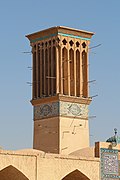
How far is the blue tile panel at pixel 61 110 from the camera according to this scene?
29.6 meters

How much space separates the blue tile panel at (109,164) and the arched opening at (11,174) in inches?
148

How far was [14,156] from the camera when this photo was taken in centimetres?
2367

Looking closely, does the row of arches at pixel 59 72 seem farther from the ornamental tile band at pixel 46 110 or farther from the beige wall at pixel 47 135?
the beige wall at pixel 47 135

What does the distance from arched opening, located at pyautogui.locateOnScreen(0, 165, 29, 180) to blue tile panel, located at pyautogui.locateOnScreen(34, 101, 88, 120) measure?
522 centimetres

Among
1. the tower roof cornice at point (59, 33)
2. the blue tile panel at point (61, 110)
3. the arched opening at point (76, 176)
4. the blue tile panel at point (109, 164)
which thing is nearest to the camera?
the arched opening at point (76, 176)

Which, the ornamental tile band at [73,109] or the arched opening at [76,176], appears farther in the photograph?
the ornamental tile band at [73,109]

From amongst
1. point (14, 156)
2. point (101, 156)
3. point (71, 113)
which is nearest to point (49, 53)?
point (71, 113)

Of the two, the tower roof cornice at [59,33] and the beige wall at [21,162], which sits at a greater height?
the tower roof cornice at [59,33]

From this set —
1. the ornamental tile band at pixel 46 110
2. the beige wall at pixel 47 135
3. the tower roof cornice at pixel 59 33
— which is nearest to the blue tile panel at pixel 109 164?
the beige wall at pixel 47 135

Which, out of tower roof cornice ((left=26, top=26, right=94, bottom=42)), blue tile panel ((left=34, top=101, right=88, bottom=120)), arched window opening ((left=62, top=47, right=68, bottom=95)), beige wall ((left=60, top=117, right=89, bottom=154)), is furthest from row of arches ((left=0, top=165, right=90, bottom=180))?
tower roof cornice ((left=26, top=26, right=94, bottom=42))

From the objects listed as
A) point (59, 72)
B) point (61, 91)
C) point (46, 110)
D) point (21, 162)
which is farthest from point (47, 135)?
point (21, 162)

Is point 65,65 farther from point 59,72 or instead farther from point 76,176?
point 76,176

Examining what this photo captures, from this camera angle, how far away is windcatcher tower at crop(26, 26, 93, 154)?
29.6 meters

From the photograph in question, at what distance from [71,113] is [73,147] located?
4.65 feet
